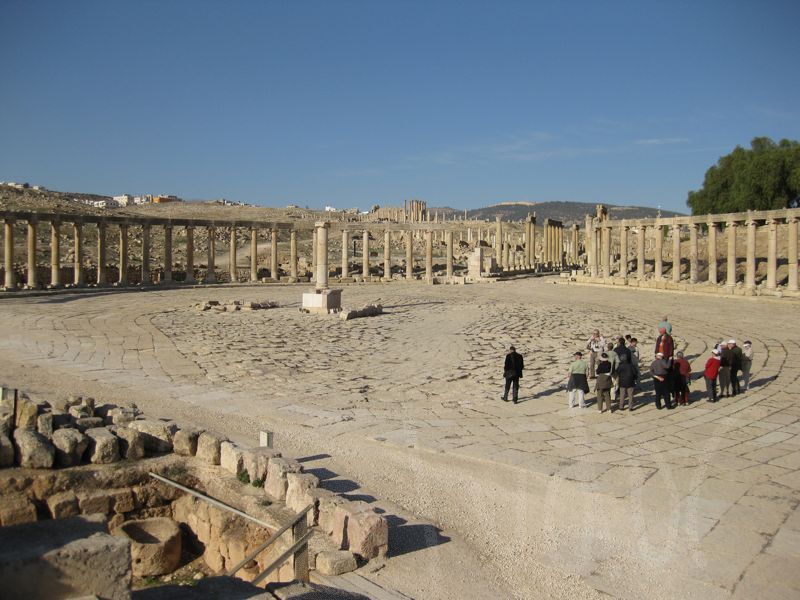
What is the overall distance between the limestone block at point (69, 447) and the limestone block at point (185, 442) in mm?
978

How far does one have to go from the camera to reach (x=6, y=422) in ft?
24.1

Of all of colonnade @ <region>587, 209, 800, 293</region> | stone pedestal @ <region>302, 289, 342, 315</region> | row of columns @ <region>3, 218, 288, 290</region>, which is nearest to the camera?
stone pedestal @ <region>302, 289, 342, 315</region>

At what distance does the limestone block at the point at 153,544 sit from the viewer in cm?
643

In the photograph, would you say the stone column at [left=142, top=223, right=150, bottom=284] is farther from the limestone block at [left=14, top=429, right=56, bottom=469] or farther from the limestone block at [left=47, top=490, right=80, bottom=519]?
the limestone block at [left=47, top=490, right=80, bottom=519]

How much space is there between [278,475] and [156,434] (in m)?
2.06

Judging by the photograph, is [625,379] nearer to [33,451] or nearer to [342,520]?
[342,520]

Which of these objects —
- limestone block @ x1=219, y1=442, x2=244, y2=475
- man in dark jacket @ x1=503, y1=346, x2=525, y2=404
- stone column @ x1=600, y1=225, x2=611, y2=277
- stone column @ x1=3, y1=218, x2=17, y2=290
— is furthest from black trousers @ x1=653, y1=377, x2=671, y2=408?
stone column @ x1=600, y1=225, x2=611, y2=277

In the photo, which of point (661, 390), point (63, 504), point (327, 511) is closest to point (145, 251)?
point (661, 390)

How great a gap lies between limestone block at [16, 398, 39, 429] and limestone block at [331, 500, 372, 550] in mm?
3906

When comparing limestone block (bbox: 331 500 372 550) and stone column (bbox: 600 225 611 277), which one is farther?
stone column (bbox: 600 225 611 277)

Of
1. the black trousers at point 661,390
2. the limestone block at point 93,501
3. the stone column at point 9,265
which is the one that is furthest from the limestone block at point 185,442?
the stone column at point 9,265

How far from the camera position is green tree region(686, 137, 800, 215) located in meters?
46.4

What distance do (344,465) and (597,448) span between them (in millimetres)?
3553

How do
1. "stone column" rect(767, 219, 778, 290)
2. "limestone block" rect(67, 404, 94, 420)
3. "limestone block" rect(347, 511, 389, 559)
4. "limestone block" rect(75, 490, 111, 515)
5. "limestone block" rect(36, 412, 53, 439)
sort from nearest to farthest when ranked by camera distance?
"limestone block" rect(347, 511, 389, 559)
"limestone block" rect(75, 490, 111, 515)
"limestone block" rect(36, 412, 53, 439)
"limestone block" rect(67, 404, 94, 420)
"stone column" rect(767, 219, 778, 290)
